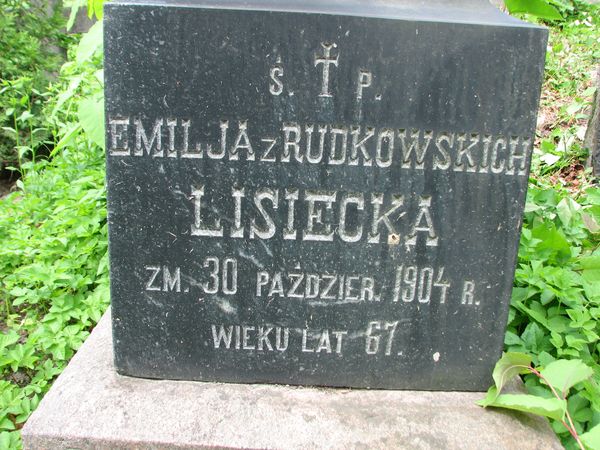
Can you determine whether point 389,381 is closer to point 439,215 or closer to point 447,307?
point 447,307

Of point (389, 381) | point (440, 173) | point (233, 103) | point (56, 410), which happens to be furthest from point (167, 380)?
point (440, 173)

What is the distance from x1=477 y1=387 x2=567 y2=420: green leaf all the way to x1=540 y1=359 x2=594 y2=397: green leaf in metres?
0.07

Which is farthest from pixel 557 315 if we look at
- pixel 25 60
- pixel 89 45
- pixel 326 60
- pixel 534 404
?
pixel 25 60

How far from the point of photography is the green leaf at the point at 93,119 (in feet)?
8.21

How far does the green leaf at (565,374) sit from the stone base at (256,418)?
122 mm

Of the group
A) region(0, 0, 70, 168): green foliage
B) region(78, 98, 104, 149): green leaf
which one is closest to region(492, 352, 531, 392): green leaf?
region(78, 98, 104, 149): green leaf

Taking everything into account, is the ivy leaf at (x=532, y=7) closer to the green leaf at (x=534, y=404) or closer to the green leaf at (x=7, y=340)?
the green leaf at (x=534, y=404)

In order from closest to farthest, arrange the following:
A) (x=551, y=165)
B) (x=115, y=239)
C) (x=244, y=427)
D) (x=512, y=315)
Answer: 1. (x=244, y=427)
2. (x=115, y=239)
3. (x=512, y=315)
4. (x=551, y=165)

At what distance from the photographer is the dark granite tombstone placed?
1.55 m

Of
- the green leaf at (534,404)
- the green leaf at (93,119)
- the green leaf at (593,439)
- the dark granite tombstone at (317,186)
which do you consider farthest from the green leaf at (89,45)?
the green leaf at (593,439)

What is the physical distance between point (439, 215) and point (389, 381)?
1.69 feet

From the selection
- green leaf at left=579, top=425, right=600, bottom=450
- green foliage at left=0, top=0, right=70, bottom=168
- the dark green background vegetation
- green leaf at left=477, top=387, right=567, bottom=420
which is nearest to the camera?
green leaf at left=579, top=425, right=600, bottom=450

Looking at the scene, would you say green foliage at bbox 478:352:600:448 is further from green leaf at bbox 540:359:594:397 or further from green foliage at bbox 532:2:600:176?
green foliage at bbox 532:2:600:176

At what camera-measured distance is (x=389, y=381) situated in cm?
178
